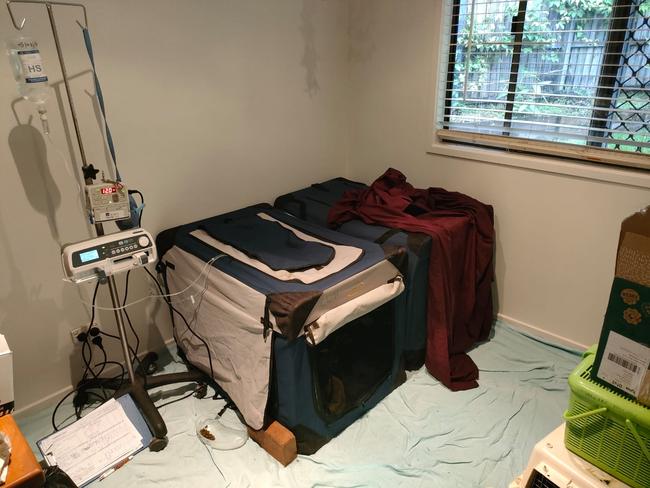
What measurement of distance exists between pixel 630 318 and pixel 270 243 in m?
1.27

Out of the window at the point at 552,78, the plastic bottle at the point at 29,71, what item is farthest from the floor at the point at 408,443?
the plastic bottle at the point at 29,71

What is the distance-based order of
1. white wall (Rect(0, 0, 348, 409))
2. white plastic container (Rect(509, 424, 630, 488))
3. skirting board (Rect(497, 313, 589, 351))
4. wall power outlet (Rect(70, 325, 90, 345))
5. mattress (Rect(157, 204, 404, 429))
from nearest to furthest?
white plastic container (Rect(509, 424, 630, 488)) < mattress (Rect(157, 204, 404, 429)) < white wall (Rect(0, 0, 348, 409)) < wall power outlet (Rect(70, 325, 90, 345)) < skirting board (Rect(497, 313, 589, 351))

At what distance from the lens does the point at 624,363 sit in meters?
1.02

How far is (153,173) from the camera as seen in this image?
2.01 metres

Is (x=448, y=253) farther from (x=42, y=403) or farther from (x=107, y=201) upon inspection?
(x=42, y=403)

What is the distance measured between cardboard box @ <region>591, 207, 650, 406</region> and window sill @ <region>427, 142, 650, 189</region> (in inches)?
41.7

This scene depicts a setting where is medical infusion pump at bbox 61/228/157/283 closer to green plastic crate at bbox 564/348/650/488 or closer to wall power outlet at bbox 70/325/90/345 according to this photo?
wall power outlet at bbox 70/325/90/345

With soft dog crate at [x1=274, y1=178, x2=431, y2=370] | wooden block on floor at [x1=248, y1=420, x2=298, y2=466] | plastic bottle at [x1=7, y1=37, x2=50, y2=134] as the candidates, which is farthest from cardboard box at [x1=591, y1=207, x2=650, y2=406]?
plastic bottle at [x1=7, y1=37, x2=50, y2=134]

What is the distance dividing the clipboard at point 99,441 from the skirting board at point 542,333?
69.0 inches

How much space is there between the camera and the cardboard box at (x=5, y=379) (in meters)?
1.13

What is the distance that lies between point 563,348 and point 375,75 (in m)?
1.68

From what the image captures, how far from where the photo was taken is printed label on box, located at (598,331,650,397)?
0.99 meters

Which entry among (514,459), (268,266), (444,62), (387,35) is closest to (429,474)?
(514,459)

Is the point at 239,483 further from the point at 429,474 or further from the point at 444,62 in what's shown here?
the point at 444,62
